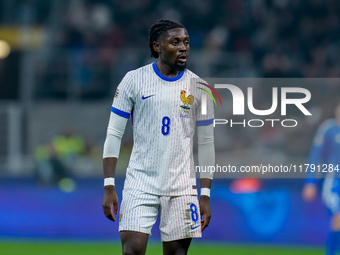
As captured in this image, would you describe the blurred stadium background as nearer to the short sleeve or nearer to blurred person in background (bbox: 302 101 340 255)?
blurred person in background (bbox: 302 101 340 255)

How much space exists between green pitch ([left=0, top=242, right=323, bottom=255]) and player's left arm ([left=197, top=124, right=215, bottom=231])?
453 cm

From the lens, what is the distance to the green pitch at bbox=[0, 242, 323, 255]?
359 inches

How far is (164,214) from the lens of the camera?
4.40 metres

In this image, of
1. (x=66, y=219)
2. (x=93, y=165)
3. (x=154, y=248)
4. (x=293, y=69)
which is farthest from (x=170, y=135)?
(x=293, y=69)

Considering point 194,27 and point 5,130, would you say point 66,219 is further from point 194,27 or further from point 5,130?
point 194,27

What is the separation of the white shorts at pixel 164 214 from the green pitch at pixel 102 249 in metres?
4.60

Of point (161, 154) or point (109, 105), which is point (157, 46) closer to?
point (161, 154)

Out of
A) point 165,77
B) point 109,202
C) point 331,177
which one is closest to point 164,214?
point 109,202

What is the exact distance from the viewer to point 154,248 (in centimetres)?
950

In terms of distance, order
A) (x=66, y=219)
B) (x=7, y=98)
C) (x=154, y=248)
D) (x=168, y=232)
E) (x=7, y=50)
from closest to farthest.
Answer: (x=168, y=232)
(x=154, y=248)
(x=66, y=219)
(x=7, y=98)
(x=7, y=50)

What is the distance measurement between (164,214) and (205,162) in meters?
0.41

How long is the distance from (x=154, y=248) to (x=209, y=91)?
5.24m

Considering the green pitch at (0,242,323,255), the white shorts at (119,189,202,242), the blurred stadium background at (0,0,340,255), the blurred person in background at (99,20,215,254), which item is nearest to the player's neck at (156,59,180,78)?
the blurred person in background at (99,20,215,254)

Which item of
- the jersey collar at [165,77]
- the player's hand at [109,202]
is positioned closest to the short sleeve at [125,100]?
the jersey collar at [165,77]
